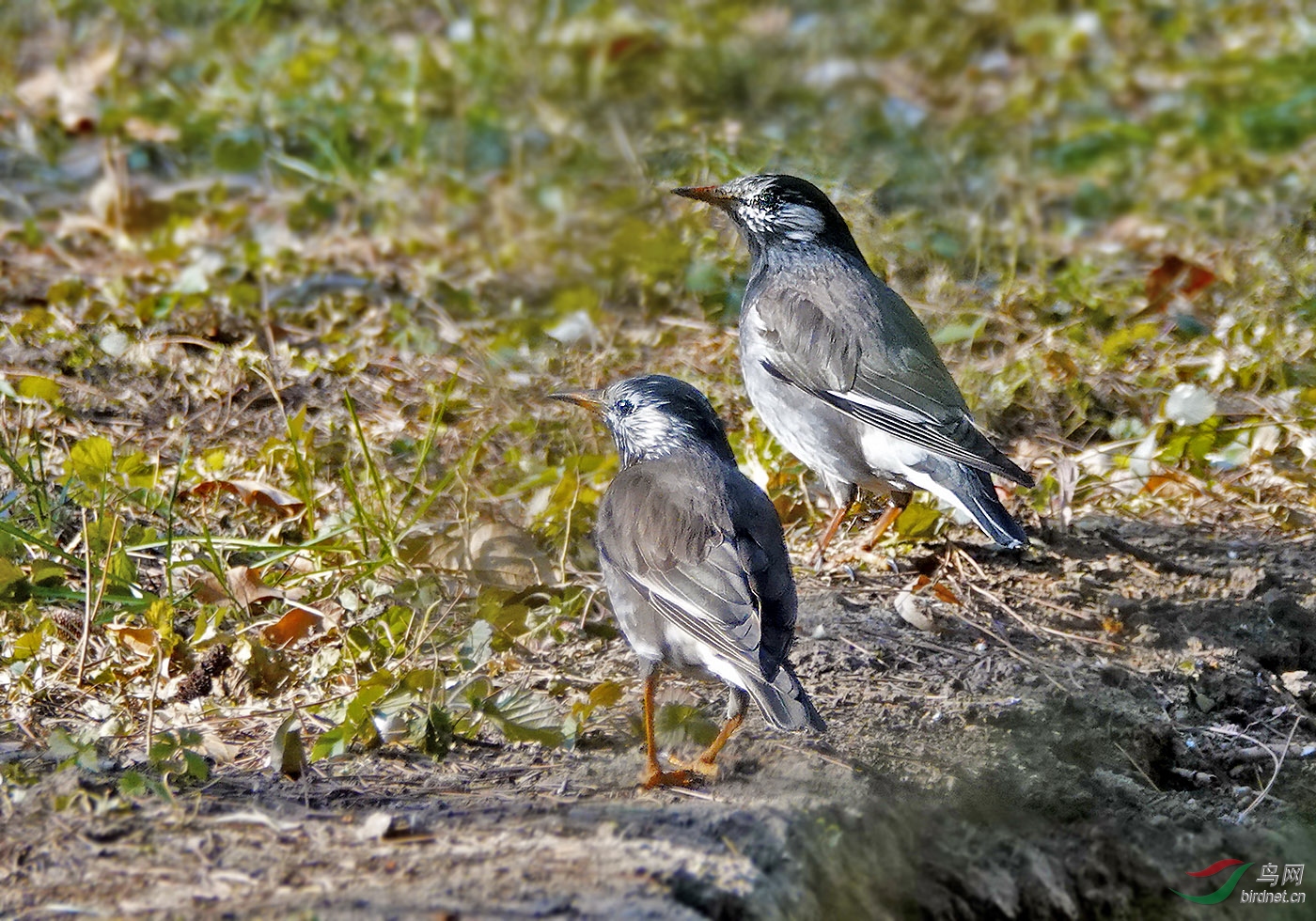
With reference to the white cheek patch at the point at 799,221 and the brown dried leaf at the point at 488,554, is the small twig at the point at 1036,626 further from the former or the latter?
the white cheek patch at the point at 799,221

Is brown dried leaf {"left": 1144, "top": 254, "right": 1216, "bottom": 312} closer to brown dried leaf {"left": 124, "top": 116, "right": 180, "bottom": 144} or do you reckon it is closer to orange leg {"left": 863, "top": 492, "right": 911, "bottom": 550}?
orange leg {"left": 863, "top": 492, "right": 911, "bottom": 550}

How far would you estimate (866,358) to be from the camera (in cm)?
576

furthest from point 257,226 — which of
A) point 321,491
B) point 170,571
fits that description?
point 170,571

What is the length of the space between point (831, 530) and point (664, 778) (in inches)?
77.9

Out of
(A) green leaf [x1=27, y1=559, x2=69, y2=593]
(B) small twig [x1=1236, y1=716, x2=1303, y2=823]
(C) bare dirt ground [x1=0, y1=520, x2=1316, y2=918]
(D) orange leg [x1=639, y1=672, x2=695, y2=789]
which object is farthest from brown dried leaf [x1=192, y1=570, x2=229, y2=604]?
(B) small twig [x1=1236, y1=716, x2=1303, y2=823]

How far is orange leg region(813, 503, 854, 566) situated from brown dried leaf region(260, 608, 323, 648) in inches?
74.3

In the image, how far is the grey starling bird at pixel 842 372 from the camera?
5422 millimetres

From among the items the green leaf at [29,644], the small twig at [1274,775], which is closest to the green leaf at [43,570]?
the green leaf at [29,644]

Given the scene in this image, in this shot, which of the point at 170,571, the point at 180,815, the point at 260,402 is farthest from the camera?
the point at 260,402

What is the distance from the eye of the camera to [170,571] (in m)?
4.85

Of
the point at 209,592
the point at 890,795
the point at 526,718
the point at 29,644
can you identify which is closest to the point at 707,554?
the point at 526,718

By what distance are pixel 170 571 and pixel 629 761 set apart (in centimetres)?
172

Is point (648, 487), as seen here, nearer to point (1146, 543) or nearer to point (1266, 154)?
point (1146, 543)

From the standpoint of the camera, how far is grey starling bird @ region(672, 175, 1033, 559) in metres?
5.42
